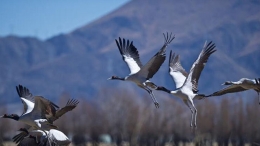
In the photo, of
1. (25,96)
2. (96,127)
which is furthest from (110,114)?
(25,96)

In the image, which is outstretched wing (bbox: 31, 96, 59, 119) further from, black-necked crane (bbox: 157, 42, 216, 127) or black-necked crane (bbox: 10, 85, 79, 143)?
black-necked crane (bbox: 157, 42, 216, 127)

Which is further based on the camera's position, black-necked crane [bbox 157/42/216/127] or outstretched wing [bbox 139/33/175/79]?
outstretched wing [bbox 139/33/175/79]

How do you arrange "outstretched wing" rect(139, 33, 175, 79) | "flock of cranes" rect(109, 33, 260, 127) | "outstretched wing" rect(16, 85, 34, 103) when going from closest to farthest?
1. "flock of cranes" rect(109, 33, 260, 127)
2. "outstretched wing" rect(139, 33, 175, 79)
3. "outstretched wing" rect(16, 85, 34, 103)

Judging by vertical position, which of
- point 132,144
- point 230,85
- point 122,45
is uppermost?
point 122,45

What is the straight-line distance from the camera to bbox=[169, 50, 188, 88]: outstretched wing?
20.0 m

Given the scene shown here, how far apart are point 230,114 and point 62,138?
101 ft

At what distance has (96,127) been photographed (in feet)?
183

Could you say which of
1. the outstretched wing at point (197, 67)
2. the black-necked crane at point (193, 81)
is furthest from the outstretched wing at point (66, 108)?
the outstretched wing at point (197, 67)

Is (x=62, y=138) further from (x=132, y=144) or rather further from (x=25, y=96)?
(x=132, y=144)

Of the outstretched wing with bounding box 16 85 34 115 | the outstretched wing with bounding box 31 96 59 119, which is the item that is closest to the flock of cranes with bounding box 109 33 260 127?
the outstretched wing with bounding box 31 96 59 119

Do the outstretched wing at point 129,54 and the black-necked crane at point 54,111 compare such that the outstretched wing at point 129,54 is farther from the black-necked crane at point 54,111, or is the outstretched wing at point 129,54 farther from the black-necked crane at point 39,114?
the black-necked crane at point 39,114

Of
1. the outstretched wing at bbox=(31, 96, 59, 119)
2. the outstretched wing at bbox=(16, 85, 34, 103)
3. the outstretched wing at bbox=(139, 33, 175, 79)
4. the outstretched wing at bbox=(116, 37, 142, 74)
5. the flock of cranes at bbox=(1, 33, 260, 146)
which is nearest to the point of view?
the outstretched wing at bbox=(31, 96, 59, 119)

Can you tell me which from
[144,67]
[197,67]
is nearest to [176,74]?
[144,67]

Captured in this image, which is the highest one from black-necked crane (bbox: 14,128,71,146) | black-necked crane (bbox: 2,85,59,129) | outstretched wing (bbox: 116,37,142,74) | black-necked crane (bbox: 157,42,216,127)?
outstretched wing (bbox: 116,37,142,74)
